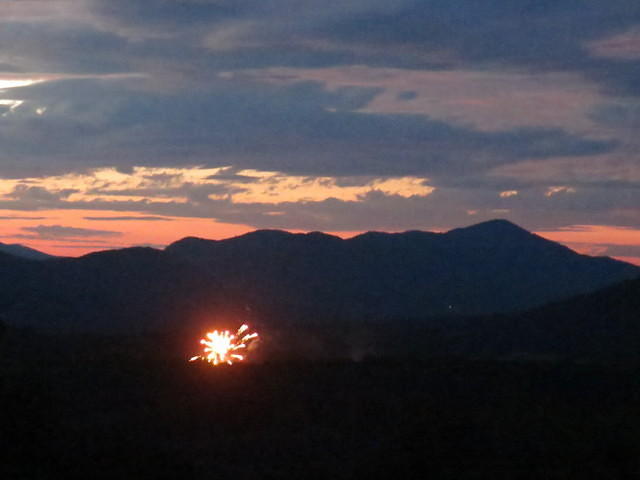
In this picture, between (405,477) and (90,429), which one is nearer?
(405,477)

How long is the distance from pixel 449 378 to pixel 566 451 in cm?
3777

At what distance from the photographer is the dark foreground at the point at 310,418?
4872 cm

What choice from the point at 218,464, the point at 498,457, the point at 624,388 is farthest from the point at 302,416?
the point at 624,388

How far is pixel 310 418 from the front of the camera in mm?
75438

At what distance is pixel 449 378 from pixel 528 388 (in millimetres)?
8018

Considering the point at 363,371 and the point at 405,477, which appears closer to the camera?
the point at 405,477

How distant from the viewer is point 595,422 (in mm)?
72375

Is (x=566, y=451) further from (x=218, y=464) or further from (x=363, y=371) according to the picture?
(x=363, y=371)

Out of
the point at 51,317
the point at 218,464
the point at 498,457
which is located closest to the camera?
the point at 498,457

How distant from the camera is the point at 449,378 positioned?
9769 cm

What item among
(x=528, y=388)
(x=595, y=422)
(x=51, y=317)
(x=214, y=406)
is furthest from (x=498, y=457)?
(x=51, y=317)

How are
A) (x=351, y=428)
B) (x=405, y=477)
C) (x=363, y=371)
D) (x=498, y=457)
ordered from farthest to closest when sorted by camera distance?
(x=363, y=371)
(x=351, y=428)
(x=498, y=457)
(x=405, y=477)

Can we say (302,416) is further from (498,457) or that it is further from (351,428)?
(498,457)

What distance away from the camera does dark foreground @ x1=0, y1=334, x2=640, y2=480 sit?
4872 centimetres
